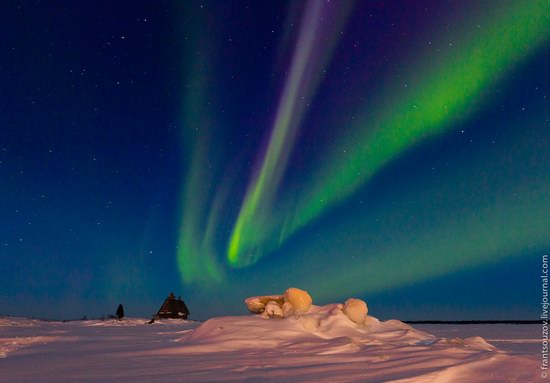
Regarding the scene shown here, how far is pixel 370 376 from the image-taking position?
416cm

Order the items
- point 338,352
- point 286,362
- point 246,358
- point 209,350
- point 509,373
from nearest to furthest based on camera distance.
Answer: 1. point 509,373
2. point 286,362
3. point 246,358
4. point 338,352
5. point 209,350

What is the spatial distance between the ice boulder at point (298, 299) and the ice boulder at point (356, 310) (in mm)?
1034

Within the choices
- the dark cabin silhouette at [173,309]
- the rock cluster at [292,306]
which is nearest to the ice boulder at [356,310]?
the rock cluster at [292,306]

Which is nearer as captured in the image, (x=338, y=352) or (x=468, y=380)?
(x=468, y=380)

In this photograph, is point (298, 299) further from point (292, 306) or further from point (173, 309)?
point (173, 309)

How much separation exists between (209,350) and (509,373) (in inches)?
174

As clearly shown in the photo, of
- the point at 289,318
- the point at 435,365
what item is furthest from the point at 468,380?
the point at 289,318

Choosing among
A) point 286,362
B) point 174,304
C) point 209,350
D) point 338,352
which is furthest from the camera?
point 174,304

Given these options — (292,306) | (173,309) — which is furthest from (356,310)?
(173,309)

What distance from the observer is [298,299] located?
10445 millimetres

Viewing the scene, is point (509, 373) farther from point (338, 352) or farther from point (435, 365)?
point (338, 352)

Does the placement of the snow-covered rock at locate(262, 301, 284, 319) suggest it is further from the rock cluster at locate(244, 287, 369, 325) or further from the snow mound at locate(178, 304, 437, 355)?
the snow mound at locate(178, 304, 437, 355)

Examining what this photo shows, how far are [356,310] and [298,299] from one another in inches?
60.7

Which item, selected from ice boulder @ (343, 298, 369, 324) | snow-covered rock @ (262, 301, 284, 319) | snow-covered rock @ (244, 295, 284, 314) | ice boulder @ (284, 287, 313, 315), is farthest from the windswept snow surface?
snow-covered rock @ (244, 295, 284, 314)
